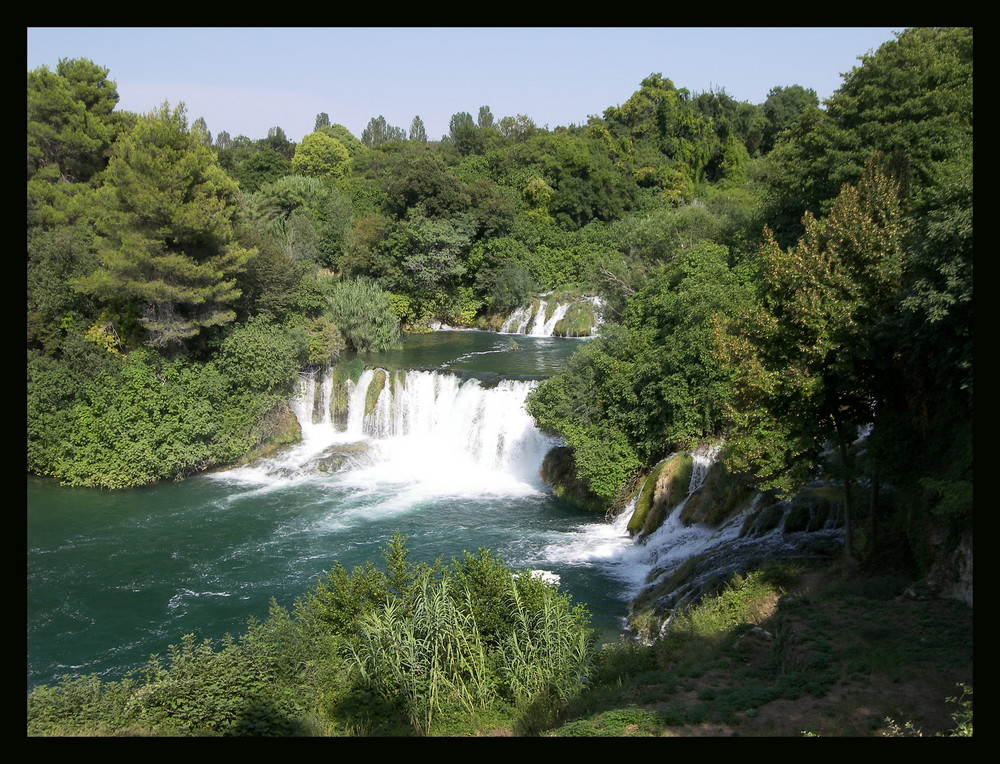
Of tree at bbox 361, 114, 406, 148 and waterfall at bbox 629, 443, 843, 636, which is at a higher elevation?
tree at bbox 361, 114, 406, 148

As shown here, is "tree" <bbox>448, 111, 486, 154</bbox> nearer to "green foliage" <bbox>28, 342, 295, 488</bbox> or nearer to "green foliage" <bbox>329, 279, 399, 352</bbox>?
"green foliage" <bbox>329, 279, 399, 352</bbox>

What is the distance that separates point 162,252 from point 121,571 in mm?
10225

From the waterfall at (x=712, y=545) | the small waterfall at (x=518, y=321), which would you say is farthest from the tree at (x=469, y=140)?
the waterfall at (x=712, y=545)

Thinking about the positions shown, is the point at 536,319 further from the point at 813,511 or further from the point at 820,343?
the point at 820,343

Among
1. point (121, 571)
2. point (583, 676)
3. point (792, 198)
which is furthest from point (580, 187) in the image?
point (583, 676)

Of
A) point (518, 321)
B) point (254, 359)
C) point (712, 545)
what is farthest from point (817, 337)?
point (518, 321)

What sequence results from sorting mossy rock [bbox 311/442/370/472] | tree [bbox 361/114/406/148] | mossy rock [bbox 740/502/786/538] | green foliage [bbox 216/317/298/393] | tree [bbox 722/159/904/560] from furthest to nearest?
1. tree [bbox 361/114/406/148]
2. green foliage [bbox 216/317/298/393]
3. mossy rock [bbox 311/442/370/472]
4. mossy rock [bbox 740/502/786/538]
5. tree [bbox 722/159/904/560]

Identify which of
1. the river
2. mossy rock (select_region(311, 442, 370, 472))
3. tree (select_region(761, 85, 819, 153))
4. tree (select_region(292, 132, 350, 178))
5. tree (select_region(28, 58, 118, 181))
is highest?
tree (select_region(761, 85, 819, 153))

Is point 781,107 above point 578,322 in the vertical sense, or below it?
above

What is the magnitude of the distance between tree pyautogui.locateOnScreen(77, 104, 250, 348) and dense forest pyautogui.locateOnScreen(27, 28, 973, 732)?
0.30ft

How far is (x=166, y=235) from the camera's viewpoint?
876 inches

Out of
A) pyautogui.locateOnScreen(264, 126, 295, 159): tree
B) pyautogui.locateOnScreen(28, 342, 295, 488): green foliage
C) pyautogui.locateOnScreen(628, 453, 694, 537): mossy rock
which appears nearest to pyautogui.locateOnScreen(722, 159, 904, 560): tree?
pyautogui.locateOnScreen(628, 453, 694, 537): mossy rock

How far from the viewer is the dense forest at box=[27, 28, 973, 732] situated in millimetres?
10375

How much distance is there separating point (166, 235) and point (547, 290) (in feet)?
71.0
